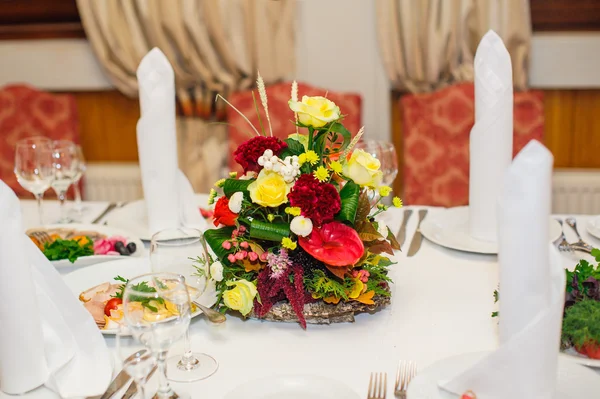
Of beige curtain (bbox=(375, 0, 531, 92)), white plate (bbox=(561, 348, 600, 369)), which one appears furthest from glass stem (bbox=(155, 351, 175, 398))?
beige curtain (bbox=(375, 0, 531, 92))

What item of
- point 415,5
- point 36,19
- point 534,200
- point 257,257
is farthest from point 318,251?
point 36,19

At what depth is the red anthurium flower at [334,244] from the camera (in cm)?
131

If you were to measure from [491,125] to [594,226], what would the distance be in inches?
15.1

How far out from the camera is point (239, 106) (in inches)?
106

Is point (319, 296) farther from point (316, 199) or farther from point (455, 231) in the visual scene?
point (455, 231)

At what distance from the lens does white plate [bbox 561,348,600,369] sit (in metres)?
1.16

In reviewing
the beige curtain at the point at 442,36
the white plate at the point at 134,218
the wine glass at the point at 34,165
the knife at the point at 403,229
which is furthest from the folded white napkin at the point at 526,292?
the beige curtain at the point at 442,36

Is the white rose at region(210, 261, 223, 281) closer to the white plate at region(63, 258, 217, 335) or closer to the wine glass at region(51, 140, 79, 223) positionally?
the white plate at region(63, 258, 217, 335)

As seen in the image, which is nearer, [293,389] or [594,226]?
[293,389]

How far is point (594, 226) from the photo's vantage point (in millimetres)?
1798

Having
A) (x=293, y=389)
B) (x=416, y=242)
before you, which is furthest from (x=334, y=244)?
(x=416, y=242)

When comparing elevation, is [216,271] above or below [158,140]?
below

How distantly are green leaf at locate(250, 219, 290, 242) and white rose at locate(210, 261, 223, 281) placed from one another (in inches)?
3.3

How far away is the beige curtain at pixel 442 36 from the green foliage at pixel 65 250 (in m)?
1.63
